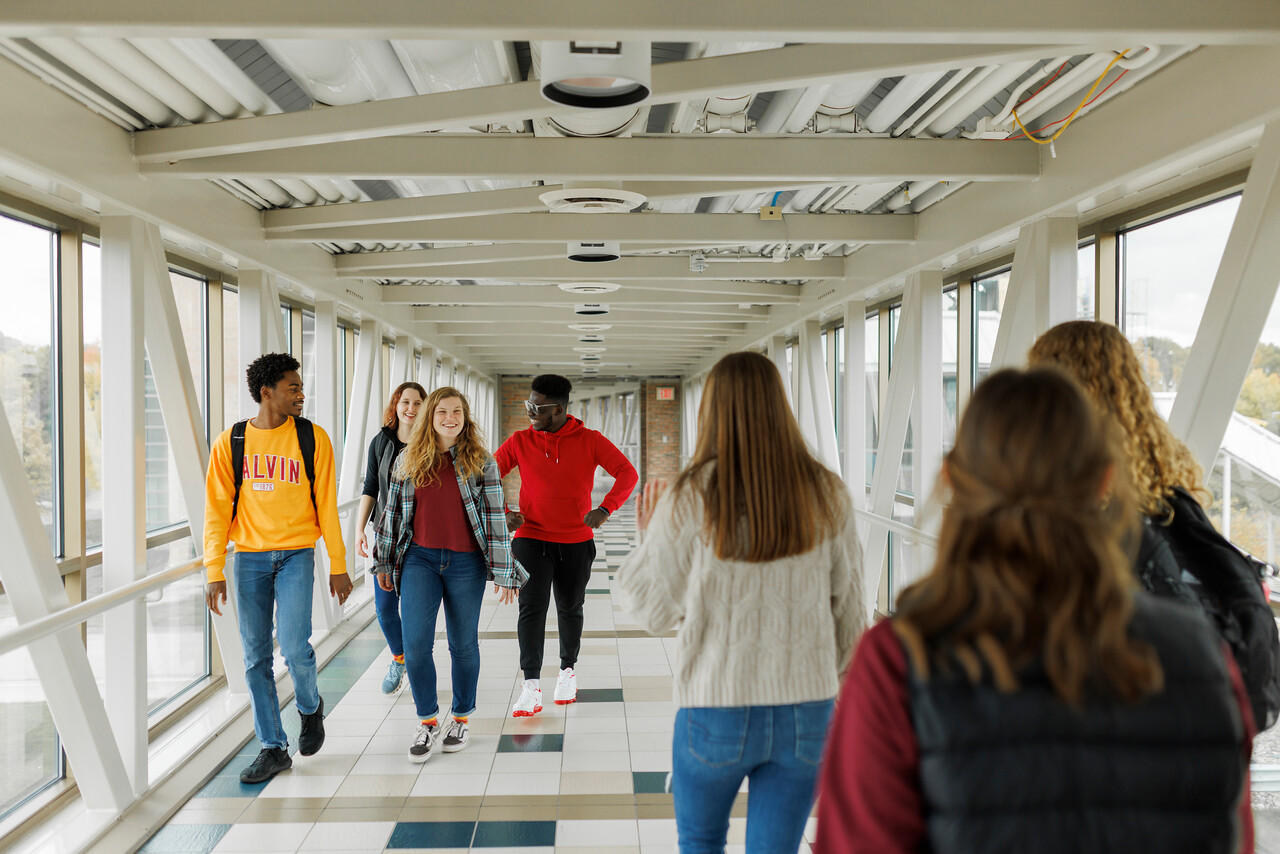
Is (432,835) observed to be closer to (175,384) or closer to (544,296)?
(175,384)

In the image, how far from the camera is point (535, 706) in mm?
4078

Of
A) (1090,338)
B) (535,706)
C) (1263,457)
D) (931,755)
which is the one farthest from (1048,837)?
(535,706)

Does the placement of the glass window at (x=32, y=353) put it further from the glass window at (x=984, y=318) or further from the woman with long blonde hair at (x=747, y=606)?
the glass window at (x=984, y=318)

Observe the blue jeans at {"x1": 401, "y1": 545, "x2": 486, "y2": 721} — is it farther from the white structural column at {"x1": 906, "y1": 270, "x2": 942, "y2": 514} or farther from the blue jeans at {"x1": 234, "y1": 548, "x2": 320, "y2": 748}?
the white structural column at {"x1": 906, "y1": 270, "x2": 942, "y2": 514}

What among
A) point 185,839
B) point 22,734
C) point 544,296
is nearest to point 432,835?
point 185,839

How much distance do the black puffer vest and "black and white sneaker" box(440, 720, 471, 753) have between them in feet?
10.1

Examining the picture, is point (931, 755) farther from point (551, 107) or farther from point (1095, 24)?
point (551, 107)

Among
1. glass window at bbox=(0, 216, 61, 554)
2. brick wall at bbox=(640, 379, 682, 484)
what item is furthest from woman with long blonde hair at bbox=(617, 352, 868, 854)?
brick wall at bbox=(640, 379, 682, 484)

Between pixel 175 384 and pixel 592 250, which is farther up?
pixel 592 250

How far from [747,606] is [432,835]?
1.79 metres

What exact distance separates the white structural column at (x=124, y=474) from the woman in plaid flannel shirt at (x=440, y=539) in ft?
3.03

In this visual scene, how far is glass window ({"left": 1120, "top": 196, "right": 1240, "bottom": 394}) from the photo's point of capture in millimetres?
3363

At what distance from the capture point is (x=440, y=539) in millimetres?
3416

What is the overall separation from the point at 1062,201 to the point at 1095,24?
132cm
